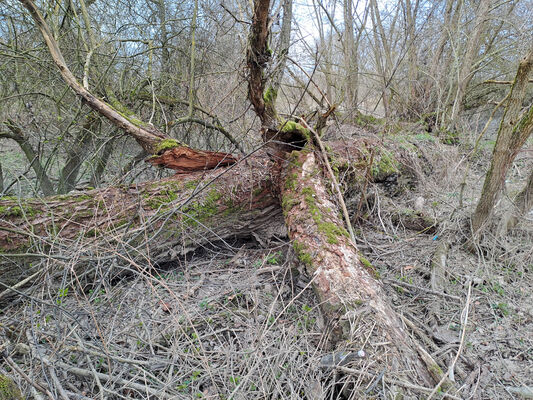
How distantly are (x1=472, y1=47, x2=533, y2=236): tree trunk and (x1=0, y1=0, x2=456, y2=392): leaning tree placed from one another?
1385 millimetres

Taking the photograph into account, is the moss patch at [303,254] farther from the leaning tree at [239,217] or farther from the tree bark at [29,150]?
the tree bark at [29,150]

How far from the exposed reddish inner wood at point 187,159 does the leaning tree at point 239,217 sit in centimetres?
1

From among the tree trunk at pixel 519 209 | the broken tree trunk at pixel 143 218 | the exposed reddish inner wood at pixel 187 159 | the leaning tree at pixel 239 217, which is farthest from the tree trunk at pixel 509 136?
the exposed reddish inner wood at pixel 187 159

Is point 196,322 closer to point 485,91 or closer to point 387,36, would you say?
point 387,36

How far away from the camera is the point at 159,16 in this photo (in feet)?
17.7

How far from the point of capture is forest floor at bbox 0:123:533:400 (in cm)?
160

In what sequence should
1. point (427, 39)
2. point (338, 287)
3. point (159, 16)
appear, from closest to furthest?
point (338, 287), point (159, 16), point (427, 39)

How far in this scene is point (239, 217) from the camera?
10.0 ft

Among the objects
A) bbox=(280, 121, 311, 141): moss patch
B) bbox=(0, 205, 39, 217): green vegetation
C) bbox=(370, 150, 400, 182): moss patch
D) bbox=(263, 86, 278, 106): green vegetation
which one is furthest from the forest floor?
bbox=(263, 86, 278, 106): green vegetation

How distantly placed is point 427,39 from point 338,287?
29.5 ft

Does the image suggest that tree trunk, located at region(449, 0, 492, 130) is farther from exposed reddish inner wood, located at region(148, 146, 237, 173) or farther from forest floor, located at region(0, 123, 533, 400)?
exposed reddish inner wood, located at region(148, 146, 237, 173)

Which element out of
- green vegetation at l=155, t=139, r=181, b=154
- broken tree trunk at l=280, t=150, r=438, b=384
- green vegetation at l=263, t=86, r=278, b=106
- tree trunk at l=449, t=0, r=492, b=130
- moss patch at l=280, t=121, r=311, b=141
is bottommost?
broken tree trunk at l=280, t=150, r=438, b=384

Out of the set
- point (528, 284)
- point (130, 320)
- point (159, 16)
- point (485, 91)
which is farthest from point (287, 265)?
point (485, 91)

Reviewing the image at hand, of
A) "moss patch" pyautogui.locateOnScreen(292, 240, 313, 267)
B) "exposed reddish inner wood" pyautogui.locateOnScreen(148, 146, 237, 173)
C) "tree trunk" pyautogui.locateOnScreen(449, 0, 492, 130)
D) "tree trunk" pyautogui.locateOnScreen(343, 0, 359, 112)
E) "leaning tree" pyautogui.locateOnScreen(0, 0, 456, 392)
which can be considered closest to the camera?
"leaning tree" pyautogui.locateOnScreen(0, 0, 456, 392)
